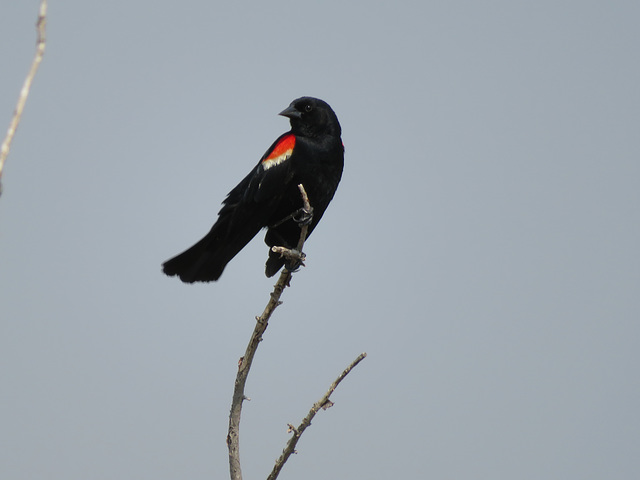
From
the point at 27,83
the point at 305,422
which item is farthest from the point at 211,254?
the point at 27,83

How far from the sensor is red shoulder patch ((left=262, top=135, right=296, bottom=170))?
5738 millimetres

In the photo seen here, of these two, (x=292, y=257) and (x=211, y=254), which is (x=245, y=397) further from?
(x=211, y=254)

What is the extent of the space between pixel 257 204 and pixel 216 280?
0.68 meters

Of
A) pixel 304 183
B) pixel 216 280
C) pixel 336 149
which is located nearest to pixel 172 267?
pixel 216 280

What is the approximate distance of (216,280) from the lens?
222 inches

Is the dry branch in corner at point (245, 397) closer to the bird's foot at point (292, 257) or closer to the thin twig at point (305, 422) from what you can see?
the thin twig at point (305, 422)

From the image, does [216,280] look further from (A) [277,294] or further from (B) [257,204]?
(A) [277,294]

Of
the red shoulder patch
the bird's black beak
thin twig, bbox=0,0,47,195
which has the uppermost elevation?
the bird's black beak

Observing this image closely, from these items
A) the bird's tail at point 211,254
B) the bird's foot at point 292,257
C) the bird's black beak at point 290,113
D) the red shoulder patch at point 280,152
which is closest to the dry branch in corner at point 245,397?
the bird's foot at point 292,257

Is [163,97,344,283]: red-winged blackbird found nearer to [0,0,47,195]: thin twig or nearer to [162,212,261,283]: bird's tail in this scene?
[162,212,261,283]: bird's tail

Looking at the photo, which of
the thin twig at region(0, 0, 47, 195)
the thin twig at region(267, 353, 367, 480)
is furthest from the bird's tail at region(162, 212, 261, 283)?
the thin twig at region(0, 0, 47, 195)

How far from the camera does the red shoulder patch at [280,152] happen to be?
5.74 metres

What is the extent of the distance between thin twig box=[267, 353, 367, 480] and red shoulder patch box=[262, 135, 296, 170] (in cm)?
281

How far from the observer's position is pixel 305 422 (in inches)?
122
